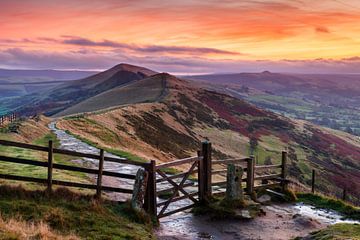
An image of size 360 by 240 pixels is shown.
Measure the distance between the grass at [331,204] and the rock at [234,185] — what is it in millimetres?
4963

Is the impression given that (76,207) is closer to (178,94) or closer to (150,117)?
(150,117)

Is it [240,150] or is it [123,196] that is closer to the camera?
[123,196]

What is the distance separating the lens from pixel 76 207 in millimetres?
14109

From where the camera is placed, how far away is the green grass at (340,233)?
13.3 meters

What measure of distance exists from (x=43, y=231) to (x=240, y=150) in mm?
81528

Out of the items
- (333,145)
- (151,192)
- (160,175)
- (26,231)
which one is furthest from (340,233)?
(333,145)

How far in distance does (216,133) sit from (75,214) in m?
83.3

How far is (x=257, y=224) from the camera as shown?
16.8 metres

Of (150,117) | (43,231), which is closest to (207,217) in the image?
(43,231)

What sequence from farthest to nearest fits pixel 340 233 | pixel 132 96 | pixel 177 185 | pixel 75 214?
1. pixel 132 96
2. pixel 177 185
3. pixel 340 233
4. pixel 75 214

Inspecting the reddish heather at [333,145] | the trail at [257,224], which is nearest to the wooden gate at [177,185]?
the trail at [257,224]

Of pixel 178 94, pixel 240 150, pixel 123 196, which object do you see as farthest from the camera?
pixel 178 94

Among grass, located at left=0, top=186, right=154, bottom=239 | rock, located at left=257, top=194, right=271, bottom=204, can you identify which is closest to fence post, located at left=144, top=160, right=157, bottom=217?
grass, located at left=0, top=186, right=154, bottom=239

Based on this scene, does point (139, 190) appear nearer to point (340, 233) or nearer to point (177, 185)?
point (177, 185)
